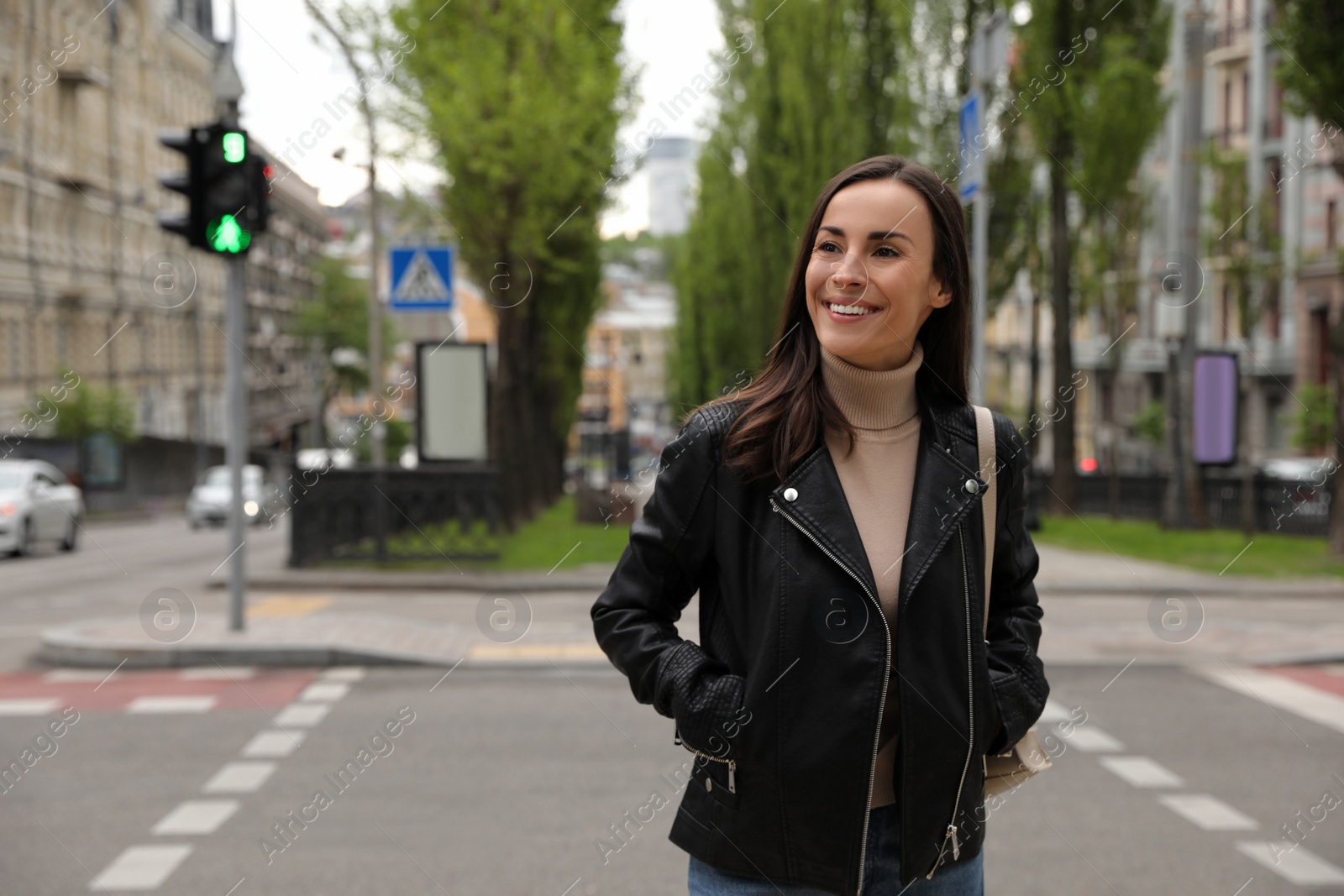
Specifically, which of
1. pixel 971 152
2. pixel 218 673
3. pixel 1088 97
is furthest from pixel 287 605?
pixel 1088 97

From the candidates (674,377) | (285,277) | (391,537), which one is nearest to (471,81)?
(391,537)

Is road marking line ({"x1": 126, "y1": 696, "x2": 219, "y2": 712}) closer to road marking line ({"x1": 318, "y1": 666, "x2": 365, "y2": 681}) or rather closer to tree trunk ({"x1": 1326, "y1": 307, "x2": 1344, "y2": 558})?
road marking line ({"x1": 318, "y1": 666, "x2": 365, "y2": 681})

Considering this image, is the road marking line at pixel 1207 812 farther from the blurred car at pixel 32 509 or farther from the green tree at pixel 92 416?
the green tree at pixel 92 416

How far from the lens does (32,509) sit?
76.7 ft

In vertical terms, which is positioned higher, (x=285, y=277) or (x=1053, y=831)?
A: (x=285, y=277)

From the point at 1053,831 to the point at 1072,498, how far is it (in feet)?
71.3

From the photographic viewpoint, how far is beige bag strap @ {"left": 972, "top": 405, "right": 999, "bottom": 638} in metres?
2.40

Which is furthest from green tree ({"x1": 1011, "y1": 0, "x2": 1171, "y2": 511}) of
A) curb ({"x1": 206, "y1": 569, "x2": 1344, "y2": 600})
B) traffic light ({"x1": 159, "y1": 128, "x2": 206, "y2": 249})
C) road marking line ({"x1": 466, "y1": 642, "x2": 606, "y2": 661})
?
traffic light ({"x1": 159, "y1": 128, "x2": 206, "y2": 249})

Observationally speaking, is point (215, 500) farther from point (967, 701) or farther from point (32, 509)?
point (967, 701)

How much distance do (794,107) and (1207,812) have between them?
22079 mm

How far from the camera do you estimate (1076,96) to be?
24.4m

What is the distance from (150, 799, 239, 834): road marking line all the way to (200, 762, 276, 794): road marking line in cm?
20

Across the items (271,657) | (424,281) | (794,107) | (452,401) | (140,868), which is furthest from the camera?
(794,107)

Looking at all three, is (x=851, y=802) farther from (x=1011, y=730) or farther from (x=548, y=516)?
(x=548, y=516)
